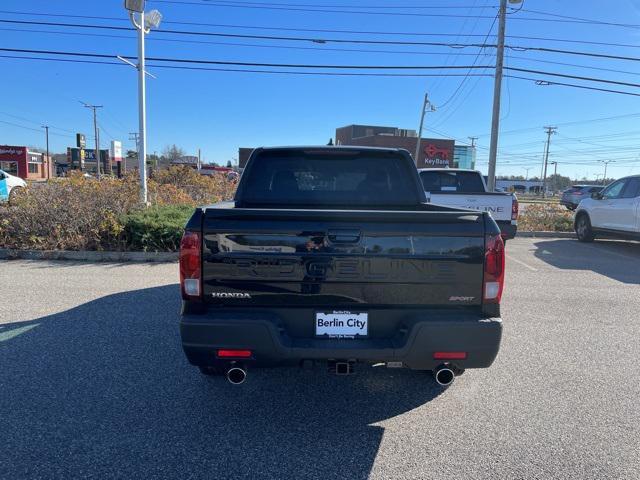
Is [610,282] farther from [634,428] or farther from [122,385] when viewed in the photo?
[122,385]

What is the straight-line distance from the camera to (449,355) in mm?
2873

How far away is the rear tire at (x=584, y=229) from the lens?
12.7 m

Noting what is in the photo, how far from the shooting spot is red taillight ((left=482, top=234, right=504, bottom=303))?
2.89 meters

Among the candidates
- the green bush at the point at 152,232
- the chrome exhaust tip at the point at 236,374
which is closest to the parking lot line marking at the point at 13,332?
the chrome exhaust tip at the point at 236,374

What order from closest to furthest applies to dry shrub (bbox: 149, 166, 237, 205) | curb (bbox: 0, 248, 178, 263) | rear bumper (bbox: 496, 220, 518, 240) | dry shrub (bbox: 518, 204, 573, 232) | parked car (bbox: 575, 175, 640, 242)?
curb (bbox: 0, 248, 178, 263)
rear bumper (bbox: 496, 220, 518, 240)
parked car (bbox: 575, 175, 640, 242)
dry shrub (bbox: 518, 204, 573, 232)
dry shrub (bbox: 149, 166, 237, 205)

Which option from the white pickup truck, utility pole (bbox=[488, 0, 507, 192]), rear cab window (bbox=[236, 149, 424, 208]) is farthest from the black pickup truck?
utility pole (bbox=[488, 0, 507, 192])

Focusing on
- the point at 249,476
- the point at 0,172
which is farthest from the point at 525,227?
the point at 0,172

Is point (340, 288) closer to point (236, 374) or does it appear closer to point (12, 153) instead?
point (236, 374)

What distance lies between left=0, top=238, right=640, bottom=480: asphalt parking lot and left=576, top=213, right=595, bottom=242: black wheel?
808 cm

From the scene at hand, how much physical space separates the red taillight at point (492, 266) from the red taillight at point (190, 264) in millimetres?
1827

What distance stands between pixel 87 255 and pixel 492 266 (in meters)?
8.18

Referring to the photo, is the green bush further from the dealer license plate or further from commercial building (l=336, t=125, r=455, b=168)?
commercial building (l=336, t=125, r=455, b=168)

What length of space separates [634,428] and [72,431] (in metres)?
3.92

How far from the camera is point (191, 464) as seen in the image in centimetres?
274
